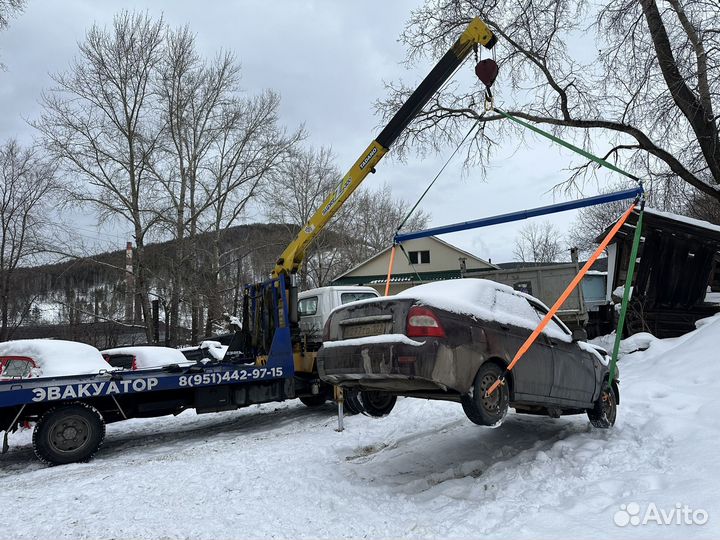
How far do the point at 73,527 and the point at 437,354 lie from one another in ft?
11.5

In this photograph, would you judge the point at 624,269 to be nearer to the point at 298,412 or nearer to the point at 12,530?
the point at 298,412

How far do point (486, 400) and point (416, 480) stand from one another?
128 cm

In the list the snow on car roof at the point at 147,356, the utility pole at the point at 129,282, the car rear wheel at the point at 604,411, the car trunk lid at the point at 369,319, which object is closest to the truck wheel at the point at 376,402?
the car trunk lid at the point at 369,319

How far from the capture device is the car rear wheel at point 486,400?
4.85m

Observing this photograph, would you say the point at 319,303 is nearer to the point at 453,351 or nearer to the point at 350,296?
the point at 350,296

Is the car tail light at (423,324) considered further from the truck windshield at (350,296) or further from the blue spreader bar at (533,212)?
the truck windshield at (350,296)

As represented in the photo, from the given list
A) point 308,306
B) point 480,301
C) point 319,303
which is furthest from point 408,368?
point 308,306

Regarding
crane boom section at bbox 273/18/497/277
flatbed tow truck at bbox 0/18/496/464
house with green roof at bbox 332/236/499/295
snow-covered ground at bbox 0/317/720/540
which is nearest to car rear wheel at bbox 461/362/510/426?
snow-covered ground at bbox 0/317/720/540

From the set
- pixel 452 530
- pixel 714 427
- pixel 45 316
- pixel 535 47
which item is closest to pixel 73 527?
pixel 452 530

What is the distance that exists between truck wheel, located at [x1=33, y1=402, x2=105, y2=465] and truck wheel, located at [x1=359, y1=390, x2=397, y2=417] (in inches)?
166

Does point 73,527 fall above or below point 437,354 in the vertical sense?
below

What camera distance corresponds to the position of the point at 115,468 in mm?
7027

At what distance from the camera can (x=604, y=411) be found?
674 cm

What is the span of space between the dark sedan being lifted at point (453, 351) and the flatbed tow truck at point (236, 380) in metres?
1.16
